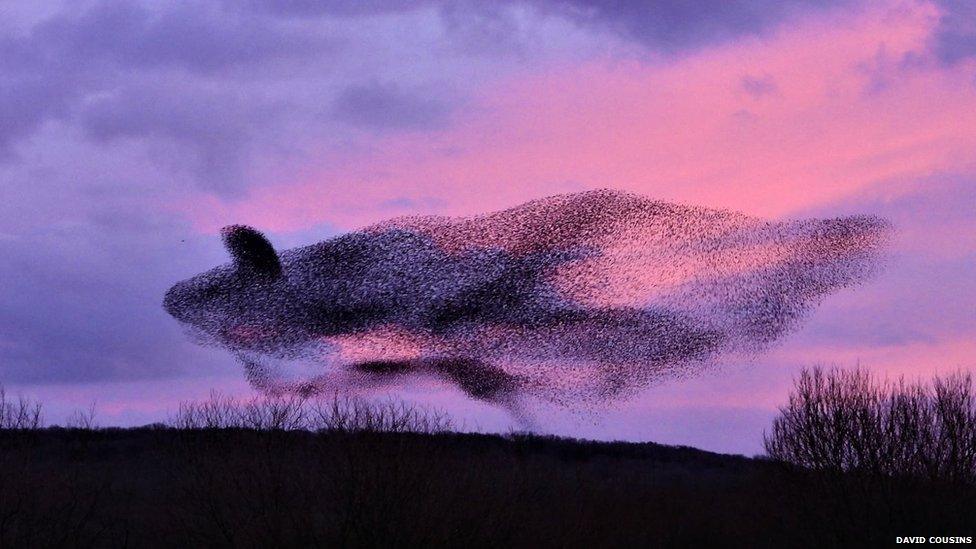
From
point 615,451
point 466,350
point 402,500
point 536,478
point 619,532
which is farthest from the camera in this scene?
point 615,451

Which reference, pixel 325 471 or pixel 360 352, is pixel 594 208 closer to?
pixel 360 352

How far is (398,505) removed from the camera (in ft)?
60.4

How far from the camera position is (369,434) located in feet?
63.5

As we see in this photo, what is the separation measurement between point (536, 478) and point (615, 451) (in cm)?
2844

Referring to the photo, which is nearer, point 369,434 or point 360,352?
point 369,434

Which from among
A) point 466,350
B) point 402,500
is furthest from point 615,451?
point 402,500

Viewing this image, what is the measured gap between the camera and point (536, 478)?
75.9 feet

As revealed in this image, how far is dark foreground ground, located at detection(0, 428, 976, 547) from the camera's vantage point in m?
18.7

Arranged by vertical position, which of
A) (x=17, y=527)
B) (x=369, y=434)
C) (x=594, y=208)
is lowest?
(x=17, y=527)

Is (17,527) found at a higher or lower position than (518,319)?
lower

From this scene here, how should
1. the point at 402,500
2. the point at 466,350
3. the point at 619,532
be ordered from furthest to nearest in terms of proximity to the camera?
the point at 466,350
the point at 619,532
the point at 402,500

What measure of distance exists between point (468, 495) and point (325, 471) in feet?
8.84

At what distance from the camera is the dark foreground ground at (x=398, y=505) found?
18.7 m

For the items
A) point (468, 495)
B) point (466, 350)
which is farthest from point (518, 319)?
point (468, 495)
